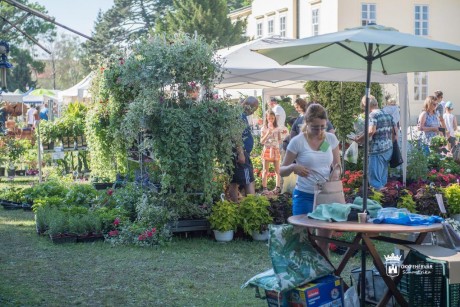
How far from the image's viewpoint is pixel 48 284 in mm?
7340

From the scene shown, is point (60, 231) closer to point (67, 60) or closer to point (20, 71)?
point (20, 71)

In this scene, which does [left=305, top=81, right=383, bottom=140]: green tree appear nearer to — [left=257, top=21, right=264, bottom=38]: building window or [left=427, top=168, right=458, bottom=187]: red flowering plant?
[left=427, top=168, right=458, bottom=187]: red flowering plant

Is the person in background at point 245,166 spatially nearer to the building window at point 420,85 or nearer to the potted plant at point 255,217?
the potted plant at point 255,217

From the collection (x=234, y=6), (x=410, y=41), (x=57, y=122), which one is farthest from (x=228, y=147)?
(x=234, y=6)

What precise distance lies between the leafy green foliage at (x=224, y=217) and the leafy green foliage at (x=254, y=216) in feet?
0.32

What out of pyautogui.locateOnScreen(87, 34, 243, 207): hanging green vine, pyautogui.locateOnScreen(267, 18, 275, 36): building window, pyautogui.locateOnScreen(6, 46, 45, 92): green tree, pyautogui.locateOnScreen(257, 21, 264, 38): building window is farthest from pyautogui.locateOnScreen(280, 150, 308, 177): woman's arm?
pyautogui.locateOnScreen(6, 46, 45, 92): green tree

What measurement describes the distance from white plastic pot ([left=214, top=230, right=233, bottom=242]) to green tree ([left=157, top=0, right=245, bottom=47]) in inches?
1559

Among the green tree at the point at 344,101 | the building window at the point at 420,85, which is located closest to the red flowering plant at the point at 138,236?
the green tree at the point at 344,101

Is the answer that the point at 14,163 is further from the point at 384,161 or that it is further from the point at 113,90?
the point at 384,161

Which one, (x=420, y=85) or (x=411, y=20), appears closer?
(x=411, y=20)

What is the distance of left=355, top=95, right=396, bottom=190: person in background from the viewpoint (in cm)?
1136

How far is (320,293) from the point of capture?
581 cm

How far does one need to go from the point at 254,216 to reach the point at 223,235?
18.7 inches

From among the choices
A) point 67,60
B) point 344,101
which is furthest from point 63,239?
point 67,60
